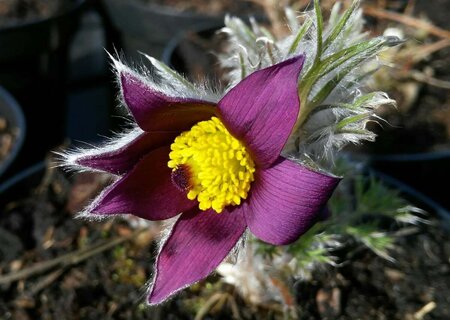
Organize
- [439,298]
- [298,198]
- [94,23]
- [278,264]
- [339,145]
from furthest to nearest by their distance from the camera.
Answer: [94,23]
[439,298]
[278,264]
[339,145]
[298,198]

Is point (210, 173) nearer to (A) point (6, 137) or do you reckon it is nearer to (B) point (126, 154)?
(B) point (126, 154)

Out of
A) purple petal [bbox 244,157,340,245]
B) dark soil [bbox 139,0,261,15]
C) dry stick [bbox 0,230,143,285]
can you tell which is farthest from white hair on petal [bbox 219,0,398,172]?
dark soil [bbox 139,0,261,15]

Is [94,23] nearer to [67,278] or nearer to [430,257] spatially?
[67,278]

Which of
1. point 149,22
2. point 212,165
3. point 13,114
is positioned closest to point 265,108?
point 212,165

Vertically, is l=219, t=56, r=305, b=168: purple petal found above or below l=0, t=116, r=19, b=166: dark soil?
above

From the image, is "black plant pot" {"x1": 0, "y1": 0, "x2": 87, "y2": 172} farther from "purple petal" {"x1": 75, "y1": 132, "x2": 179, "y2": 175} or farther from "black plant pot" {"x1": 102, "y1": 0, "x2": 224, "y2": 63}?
"purple petal" {"x1": 75, "y1": 132, "x2": 179, "y2": 175}

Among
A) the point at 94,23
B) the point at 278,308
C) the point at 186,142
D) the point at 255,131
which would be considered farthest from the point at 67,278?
the point at 94,23

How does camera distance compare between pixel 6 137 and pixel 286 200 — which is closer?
pixel 286 200
